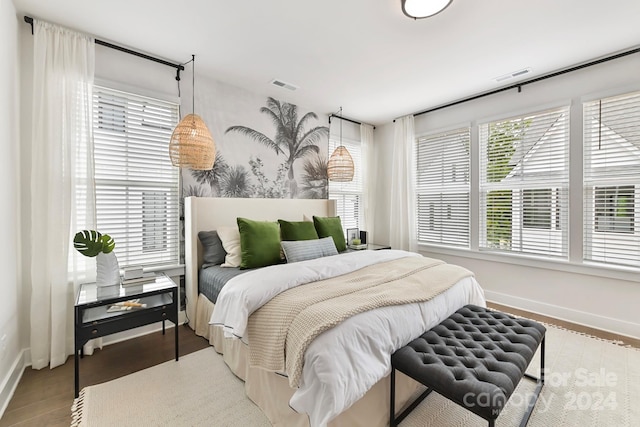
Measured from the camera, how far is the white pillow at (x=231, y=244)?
8.86 ft

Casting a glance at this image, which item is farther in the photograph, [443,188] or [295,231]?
[443,188]

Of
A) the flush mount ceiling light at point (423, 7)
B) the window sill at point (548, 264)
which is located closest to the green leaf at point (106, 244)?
the flush mount ceiling light at point (423, 7)

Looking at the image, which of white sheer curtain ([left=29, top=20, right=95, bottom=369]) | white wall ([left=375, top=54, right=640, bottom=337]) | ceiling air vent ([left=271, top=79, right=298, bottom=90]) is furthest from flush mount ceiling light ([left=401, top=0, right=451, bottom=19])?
white sheer curtain ([left=29, top=20, right=95, bottom=369])

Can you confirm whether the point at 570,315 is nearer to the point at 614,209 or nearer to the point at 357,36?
the point at 614,209

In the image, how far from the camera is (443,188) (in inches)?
165

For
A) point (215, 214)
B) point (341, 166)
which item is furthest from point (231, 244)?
point (341, 166)

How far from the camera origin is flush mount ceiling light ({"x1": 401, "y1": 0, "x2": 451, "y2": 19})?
1.93 m

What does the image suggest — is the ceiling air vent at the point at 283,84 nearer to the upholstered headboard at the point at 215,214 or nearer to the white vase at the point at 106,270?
the upholstered headboard at the point at 215,214

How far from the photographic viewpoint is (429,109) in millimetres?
4199

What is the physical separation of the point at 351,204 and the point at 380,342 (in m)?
3.50

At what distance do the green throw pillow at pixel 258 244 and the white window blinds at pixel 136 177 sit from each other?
0.83 metres

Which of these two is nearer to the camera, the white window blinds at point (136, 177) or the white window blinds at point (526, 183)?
the white window blinds at point (136, 177)

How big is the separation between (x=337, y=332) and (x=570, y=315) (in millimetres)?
3188

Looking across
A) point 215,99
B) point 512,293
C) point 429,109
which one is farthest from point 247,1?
point 512,293
